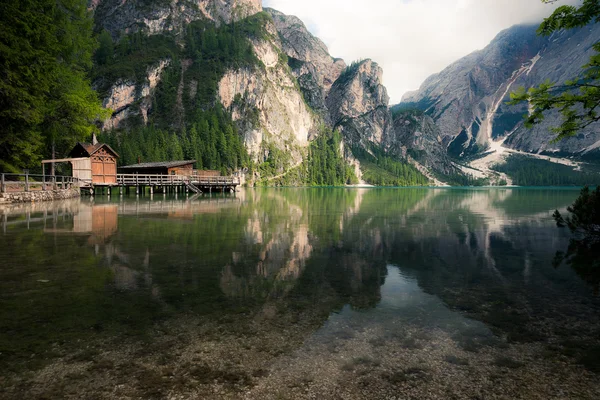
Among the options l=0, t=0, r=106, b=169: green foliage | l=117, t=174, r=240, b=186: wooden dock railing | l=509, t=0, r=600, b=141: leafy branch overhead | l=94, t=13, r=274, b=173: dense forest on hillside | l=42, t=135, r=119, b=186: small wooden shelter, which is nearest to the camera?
l=509, t=0, r=600, b=141: leafy branch overhead

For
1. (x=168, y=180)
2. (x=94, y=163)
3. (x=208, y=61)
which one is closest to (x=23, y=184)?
(x=94, y=163)

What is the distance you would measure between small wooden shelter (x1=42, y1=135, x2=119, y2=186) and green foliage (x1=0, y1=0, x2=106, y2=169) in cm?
975

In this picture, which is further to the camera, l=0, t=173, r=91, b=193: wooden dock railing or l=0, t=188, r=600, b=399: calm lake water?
l=0, t=173, r=91, b=193: wooden dock railing

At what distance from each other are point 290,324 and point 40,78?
33133mm

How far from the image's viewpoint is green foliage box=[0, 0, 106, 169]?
84.4 ft

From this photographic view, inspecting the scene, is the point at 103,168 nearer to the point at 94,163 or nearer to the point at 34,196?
the point at 94,163

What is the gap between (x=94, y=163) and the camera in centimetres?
4856

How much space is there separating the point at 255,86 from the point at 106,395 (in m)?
202

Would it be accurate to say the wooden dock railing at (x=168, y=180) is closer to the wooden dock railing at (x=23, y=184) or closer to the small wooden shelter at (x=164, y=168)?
the small wooden shelter at (x=164, y=168)

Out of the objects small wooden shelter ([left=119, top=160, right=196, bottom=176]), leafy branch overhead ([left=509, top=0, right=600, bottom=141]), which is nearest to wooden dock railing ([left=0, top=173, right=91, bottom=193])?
small wooden shelter ([left=119, top=160, right=196, bottom=176])

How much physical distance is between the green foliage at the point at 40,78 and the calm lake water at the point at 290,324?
20738mm

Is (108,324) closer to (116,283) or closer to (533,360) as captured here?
(116,283)

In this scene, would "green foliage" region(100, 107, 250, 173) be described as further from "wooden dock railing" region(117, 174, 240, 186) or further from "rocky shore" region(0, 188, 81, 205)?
"rocky shore" region(0, 188, 81, 205)

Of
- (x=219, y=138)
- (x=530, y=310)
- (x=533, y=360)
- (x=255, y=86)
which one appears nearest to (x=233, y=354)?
(x=533, y=360)
